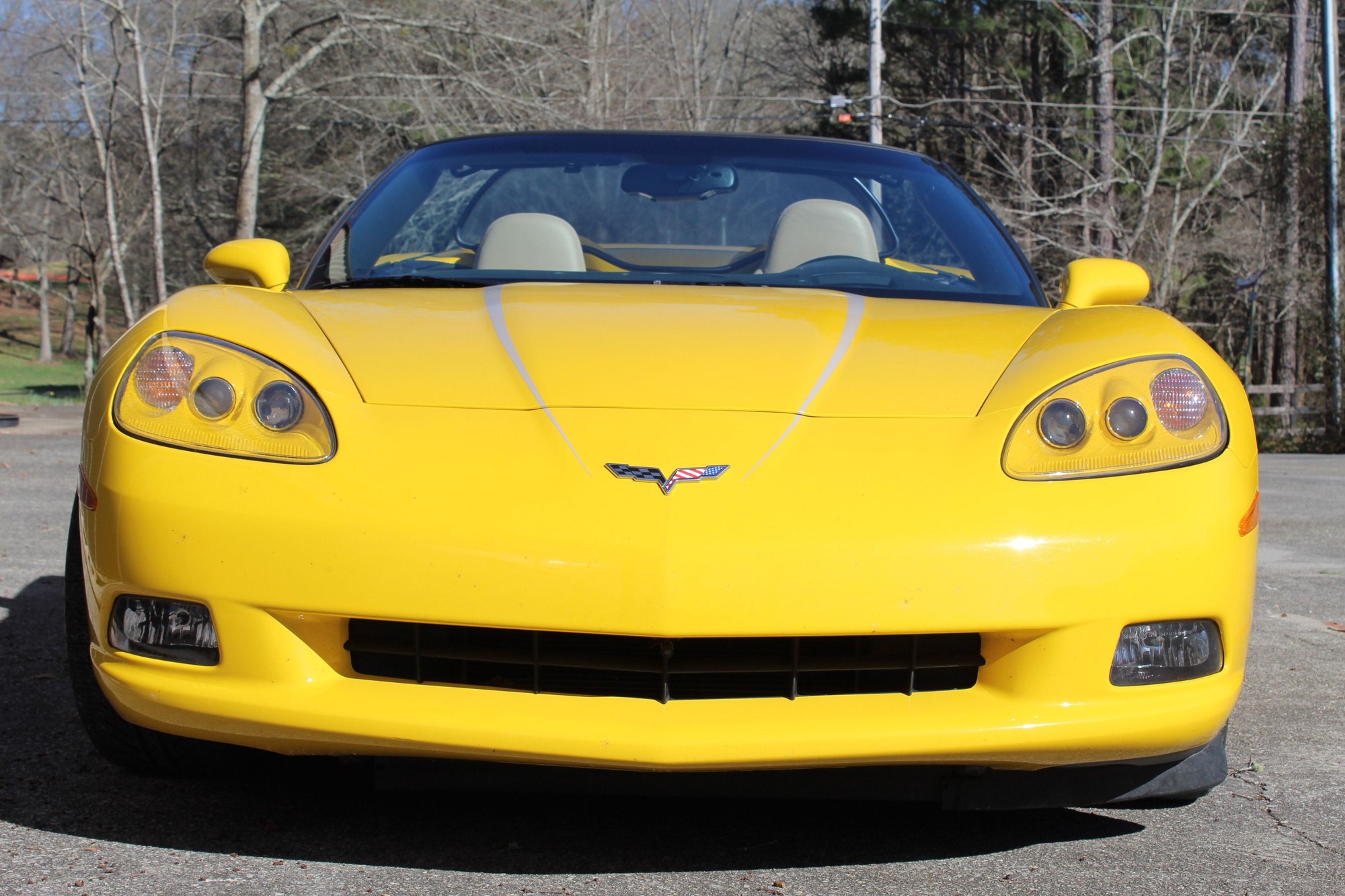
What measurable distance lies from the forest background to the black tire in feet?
67.3

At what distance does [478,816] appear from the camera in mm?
2463

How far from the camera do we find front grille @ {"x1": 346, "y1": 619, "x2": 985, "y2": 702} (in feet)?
6.75

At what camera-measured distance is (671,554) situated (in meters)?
1.98

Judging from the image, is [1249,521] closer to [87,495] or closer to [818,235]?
[818,235]

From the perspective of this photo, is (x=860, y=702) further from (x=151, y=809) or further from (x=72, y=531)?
(x=72, y=531)

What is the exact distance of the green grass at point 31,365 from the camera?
106ft

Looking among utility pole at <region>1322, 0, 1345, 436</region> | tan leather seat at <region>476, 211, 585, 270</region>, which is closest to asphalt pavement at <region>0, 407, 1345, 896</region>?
tan leather seat at <region>476, 211, 585, 270</region>

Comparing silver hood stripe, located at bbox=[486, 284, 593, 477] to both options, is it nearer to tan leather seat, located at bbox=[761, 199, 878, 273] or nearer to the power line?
tan leather seat, located at bbox=[761, 199, 878, 273]

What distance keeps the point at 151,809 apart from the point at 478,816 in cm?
59

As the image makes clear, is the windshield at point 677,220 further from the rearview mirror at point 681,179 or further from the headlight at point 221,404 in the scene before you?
the headlight at point 221,404

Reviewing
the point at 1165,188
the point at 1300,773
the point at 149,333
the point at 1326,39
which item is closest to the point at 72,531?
the point at 149,333

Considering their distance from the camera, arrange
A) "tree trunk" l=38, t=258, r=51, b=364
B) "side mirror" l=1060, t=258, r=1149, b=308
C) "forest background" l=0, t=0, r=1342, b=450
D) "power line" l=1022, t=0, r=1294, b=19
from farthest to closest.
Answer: "tree trunk" l=38, t=258, r=51, b=364
"power line" l=1022, t=0, r=1294, b=19
"forest background" l=0, t=0, r=1342, b=450
"side mirror" l=1060, t=258, r=1149, b=308

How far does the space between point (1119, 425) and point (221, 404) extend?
1510mm

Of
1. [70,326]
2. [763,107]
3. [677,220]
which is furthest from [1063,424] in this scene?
[70,326]
